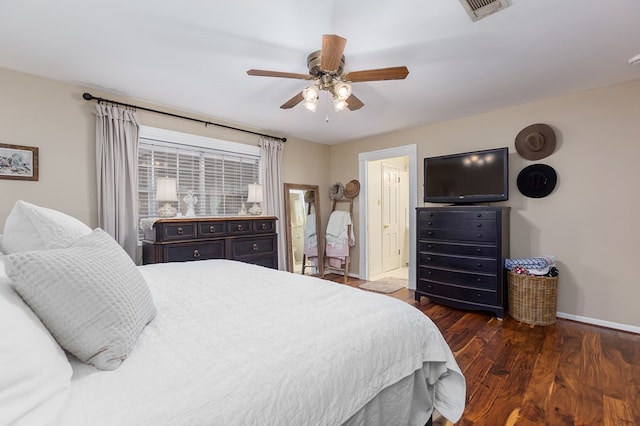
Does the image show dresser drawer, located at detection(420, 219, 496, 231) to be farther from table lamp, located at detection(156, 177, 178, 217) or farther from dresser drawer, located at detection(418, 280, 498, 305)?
table lamp, located at detection(156, 177, 178, 217)

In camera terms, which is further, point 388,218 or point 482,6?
point 388,218

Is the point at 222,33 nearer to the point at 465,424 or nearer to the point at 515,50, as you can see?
the point at 515,50

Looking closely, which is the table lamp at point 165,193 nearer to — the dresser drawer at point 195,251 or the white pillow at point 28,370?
the dresser drawer at point 195,251

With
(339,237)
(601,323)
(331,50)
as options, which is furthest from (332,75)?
(601,323)

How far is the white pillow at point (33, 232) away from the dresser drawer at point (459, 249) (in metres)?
3.38

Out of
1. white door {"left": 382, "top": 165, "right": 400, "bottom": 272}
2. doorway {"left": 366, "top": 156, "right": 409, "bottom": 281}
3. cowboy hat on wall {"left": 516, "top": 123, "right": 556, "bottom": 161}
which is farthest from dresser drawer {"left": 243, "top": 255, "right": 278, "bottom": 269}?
cowboy hat on wall {"left": 516, "top": 123, "right": 556, "bottom": 161}

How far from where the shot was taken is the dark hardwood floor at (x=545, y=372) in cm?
163

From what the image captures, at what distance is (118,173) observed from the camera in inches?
114

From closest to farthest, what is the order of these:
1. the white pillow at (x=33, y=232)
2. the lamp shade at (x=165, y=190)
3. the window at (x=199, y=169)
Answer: the white pillow at (x=33, y=232) < the lamp shade at (x=165, y=190) < the window at (x=199, y=169)

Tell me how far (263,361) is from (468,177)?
3375mm

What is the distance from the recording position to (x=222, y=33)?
1960 mm

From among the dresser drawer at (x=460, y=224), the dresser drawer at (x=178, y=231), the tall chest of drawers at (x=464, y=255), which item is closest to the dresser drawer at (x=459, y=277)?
the tall chest of drawers at (x=464, y=255)

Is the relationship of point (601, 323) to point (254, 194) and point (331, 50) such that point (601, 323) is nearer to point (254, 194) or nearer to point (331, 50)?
point (331, 50)

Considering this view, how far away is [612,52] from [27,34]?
14.2ft
